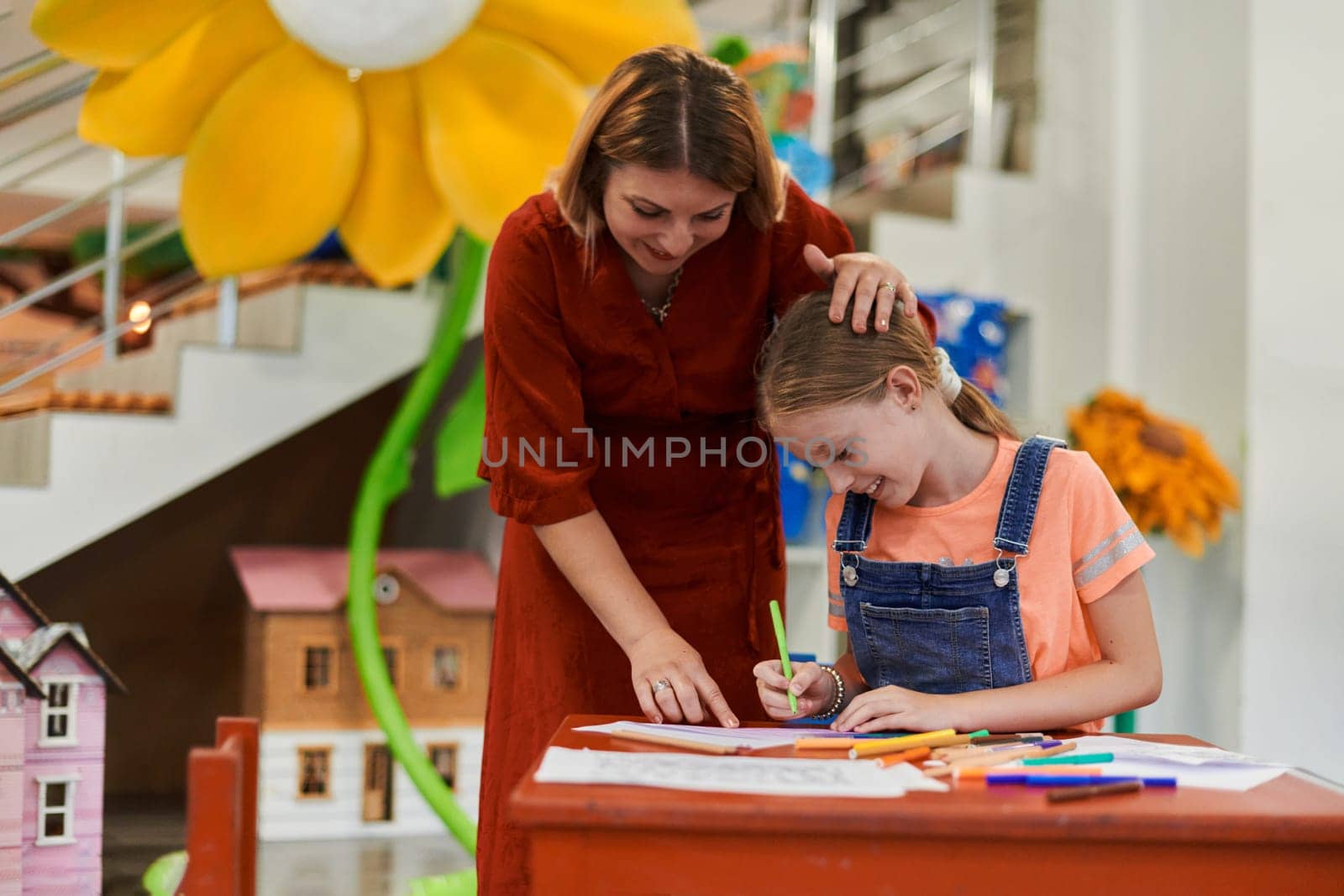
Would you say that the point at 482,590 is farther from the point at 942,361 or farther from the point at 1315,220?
the point at 1315,220

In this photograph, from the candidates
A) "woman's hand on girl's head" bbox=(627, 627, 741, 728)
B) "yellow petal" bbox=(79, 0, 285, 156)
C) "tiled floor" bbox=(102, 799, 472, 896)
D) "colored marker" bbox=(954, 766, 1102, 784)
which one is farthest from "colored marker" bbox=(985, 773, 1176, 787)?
"yellow petal" bbox=(79, 0, 285, 156)

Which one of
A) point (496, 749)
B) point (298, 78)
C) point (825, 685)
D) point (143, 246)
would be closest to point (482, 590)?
point (143, 246)

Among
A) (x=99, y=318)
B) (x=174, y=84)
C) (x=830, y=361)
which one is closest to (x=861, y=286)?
(x=830, y=361)

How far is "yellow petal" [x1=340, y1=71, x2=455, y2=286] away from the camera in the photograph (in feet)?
6.63

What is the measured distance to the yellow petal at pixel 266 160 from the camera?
6.37 feet

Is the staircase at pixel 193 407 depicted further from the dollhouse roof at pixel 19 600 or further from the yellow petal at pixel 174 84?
the dollhouse roof at pixel 19 600

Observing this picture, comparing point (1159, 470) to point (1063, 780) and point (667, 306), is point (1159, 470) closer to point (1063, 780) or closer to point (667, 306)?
point (667, 306)

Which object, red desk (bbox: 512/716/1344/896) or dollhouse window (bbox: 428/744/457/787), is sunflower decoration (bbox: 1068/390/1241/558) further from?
red desk (bbox: 512/716/1344/896)

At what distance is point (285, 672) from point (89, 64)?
113 centimetres

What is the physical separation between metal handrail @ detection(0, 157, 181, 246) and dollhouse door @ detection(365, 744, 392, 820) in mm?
1075

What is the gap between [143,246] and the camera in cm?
246

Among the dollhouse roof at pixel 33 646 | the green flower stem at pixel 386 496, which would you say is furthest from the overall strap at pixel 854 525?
the green flower stem at pixel 386 496

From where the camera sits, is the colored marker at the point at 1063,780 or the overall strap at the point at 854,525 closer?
the colored marker at the point at 1063,780

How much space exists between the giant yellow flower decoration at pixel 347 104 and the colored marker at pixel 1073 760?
1.30 meters
